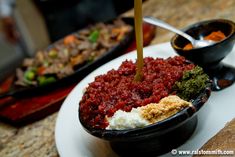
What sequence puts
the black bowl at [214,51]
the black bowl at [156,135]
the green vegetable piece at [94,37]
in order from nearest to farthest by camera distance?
the black bowl at [156,135] < the black bowl at [214,51] < the green vegetable piece at [94,37]

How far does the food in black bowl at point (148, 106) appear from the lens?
3.23ft

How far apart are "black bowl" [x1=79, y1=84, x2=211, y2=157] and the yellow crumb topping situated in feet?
0.06

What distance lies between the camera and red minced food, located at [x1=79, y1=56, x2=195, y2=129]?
1052mm

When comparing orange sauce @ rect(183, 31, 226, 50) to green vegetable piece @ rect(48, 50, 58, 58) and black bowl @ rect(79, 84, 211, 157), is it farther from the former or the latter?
green vegetable piece @ rect(48, 50, 58, 58)

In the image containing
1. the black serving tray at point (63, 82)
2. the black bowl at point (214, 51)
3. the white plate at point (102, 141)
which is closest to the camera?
the white plate at point (102, 141)

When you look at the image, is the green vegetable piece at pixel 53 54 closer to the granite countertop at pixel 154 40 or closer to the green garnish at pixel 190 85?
the granite countertop at pixel 154 40

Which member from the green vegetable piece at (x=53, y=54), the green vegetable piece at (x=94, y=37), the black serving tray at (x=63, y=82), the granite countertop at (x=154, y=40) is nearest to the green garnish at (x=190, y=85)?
the granite countertop at (x=154, y=40)

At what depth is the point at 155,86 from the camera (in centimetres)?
107

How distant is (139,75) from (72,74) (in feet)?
2.52

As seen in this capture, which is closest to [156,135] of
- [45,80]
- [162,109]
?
[162,109]

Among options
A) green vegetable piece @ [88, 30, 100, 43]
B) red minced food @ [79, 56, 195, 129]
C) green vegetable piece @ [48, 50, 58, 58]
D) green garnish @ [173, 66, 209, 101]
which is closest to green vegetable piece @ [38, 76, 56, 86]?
green vegetable piece @ [48, 50, 58, 58]

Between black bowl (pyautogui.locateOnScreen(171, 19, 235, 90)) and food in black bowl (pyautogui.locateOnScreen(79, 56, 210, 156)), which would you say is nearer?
food in black bowl (pyautogui.locateOnScreen(79, 56, 210, 156))

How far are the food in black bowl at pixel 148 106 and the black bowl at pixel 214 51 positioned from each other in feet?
0.42

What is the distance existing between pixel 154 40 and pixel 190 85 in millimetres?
1059
